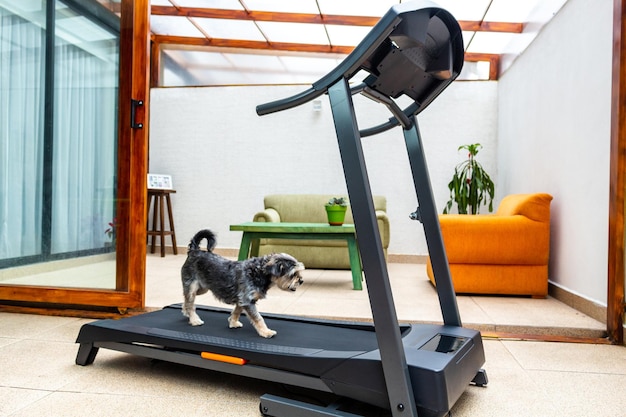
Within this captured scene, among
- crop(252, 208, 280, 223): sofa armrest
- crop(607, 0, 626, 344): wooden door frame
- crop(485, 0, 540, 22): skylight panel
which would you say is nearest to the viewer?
crop(607, 0, 626, 344): wooden door frame

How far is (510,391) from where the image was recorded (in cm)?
179

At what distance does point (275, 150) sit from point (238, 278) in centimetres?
422

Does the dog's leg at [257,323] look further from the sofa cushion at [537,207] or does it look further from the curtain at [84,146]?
the sofa cushion at [537,207]

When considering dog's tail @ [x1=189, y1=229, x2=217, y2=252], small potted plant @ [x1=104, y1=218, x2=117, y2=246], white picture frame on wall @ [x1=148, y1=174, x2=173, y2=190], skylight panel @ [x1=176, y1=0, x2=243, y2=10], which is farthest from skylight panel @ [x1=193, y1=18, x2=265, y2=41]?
dog's tail @ [x1=189, y1=229, x2=217, y2=252]

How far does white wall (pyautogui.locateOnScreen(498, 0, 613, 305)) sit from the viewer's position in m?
2.89

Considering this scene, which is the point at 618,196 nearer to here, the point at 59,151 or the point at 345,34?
the point at 59,151

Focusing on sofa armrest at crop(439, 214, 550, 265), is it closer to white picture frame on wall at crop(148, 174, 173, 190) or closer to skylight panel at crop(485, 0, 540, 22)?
skylight panel at crop(485, 0, 540, 22)

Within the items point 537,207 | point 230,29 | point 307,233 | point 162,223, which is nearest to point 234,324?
point 307,233

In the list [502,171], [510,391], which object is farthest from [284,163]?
[510,391]

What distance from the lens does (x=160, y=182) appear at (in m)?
5.79

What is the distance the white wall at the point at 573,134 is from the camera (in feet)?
9.49

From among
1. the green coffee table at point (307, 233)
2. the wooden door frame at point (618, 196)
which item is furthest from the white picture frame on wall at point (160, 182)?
the wooden door frame at point (618, 196)

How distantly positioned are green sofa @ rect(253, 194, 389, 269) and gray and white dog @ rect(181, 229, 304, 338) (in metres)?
2.73

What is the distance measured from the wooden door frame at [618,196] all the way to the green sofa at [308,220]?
89.3 inches
